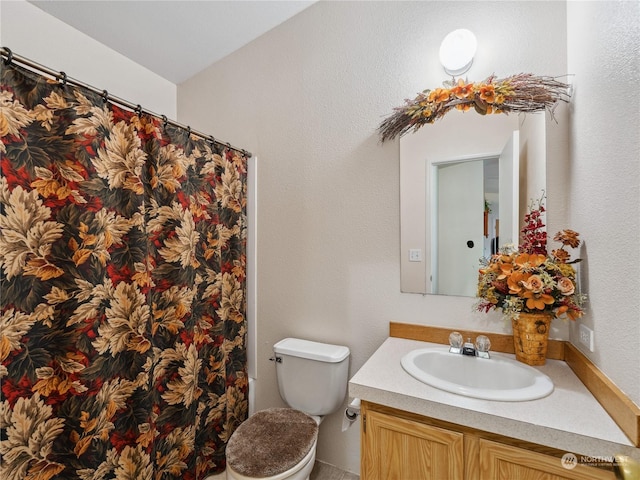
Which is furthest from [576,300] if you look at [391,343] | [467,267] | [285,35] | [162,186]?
[285,35]

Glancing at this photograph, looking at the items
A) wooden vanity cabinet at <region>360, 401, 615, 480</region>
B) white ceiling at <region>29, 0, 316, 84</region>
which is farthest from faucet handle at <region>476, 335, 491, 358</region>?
white ceiling at <region>29, 0, 316, 84</region>

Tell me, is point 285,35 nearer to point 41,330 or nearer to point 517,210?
point 517,210

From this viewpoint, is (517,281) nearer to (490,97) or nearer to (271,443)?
(490,97)

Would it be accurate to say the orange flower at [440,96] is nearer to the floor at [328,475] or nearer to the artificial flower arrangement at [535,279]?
the artificial flower arrangement at [535,279]

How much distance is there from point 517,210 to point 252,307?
164 cm

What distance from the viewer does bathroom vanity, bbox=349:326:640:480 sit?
888 mm

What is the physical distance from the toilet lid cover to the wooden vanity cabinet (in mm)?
347

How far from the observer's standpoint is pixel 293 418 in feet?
5.37

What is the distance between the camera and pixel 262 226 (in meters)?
2.13

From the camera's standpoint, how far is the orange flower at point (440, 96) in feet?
4.70

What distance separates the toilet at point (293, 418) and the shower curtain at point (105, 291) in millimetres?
393

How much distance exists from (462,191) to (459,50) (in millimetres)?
657

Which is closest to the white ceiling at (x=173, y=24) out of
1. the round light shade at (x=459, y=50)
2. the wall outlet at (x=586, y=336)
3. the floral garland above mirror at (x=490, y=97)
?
the round light shade at (x=459, y=50)

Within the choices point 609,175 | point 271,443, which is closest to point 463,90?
point 609,175
